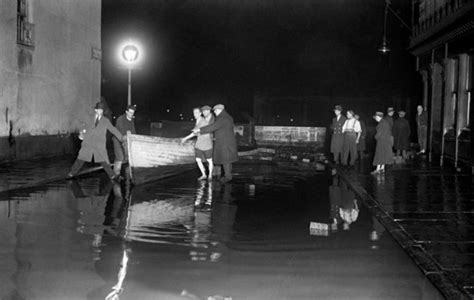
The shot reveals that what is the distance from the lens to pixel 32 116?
67.3 ft

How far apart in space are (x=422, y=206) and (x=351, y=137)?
9.81 meters

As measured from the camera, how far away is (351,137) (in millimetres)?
21078

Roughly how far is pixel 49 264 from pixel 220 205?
5.25 metres

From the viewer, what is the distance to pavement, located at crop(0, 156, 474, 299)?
684 centimetres

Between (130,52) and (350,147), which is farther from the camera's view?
(130,52)

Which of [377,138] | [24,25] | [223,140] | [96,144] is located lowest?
[96,144]

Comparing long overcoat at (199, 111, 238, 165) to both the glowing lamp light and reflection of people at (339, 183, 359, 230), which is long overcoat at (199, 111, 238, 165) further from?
the glowing lamp light

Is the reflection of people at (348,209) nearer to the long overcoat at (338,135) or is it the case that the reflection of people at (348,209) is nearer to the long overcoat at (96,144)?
the long overcoat at (96,144)

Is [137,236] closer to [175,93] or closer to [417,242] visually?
[417,242]

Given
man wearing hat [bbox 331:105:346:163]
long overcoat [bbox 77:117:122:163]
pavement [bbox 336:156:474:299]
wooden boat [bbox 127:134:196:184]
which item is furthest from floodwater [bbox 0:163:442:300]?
man wearing hat [bbox 331:105:346:163]

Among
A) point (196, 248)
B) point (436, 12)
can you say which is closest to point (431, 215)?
point (196, 248)

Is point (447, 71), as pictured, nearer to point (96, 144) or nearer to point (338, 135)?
point (338, 135)

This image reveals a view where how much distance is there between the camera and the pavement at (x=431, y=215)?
21.9 feet

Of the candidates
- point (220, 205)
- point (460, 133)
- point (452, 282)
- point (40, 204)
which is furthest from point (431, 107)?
point (452, 282)
